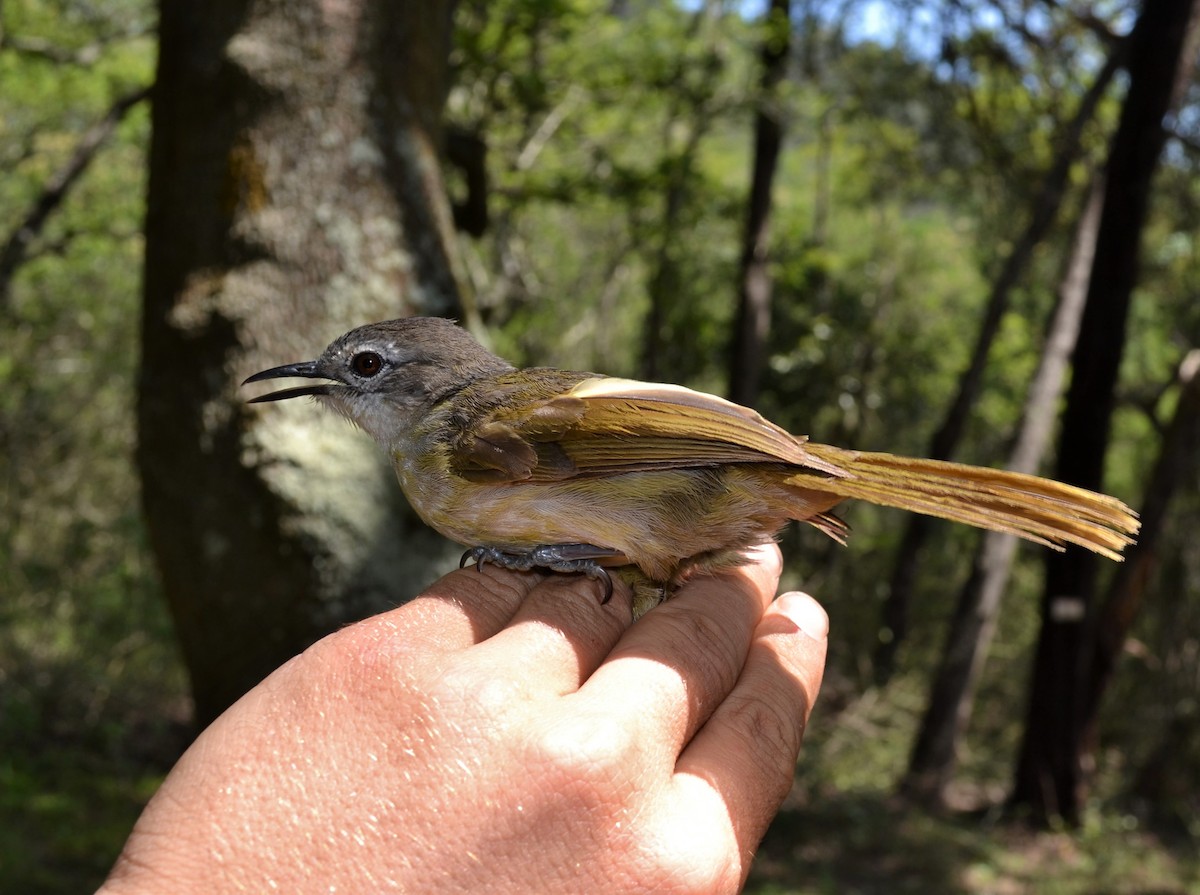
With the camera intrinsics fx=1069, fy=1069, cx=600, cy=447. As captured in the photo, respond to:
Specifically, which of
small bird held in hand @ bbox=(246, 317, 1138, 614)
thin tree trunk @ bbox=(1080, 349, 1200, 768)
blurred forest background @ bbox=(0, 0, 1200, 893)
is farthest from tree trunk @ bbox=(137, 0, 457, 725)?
thin tree trunk @ bbox=(1080, 349, 1200, 768)

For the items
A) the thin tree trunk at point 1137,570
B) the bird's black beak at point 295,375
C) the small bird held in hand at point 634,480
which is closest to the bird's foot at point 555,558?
the small bird held in hand at point 634,480

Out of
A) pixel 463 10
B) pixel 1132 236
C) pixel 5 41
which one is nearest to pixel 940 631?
pixel 1132 236

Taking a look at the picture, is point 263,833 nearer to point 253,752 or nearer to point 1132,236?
point 253,752

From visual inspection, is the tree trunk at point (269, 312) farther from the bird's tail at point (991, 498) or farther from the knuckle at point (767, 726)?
the knuckle at point (767, 726)

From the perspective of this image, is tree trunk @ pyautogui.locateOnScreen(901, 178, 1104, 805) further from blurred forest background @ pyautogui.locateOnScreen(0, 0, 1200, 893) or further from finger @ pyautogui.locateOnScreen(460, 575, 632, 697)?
finger @ pyautogui.locateOnScreen(460, 575, 632, 697)

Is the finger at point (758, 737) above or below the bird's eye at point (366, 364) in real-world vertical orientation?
below

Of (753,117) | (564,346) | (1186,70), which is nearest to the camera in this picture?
(1186,70)

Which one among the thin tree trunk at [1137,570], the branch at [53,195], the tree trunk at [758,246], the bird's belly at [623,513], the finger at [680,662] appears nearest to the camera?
the finger at [680,662]
